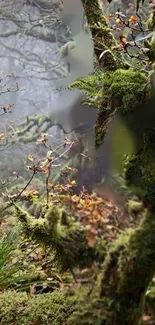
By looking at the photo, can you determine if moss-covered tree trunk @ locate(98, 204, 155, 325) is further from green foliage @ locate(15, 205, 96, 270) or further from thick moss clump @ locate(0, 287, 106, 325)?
thick moss clump @ locate(0, 287, 106, 325)

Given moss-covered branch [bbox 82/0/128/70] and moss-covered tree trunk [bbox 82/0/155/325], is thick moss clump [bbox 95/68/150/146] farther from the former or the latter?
moss-covered tree trunk [bbox 82/0/155/325]

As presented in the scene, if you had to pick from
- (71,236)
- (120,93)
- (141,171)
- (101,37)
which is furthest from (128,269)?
(101,37)

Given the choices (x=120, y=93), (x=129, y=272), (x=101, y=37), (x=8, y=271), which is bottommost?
(x=8, y=271)

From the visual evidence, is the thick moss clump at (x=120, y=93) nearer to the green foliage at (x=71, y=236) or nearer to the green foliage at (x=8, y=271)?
the green foliage at (x=71, y=236)

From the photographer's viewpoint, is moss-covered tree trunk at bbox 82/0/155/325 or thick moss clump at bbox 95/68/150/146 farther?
thick moss clump at bbox 95/68/150/146

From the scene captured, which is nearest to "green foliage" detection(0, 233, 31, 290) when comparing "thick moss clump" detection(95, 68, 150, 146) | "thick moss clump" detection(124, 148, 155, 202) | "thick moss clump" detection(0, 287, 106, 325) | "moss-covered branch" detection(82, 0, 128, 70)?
"thick moss clump" detection(0, 287, 106, 325)

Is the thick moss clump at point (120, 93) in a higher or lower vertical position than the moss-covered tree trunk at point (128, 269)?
higher

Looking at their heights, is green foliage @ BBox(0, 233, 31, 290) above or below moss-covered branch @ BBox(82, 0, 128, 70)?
below

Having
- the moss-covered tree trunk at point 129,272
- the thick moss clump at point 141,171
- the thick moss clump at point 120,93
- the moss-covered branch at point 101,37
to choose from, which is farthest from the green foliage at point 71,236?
the moss-covered branch at point 101,37

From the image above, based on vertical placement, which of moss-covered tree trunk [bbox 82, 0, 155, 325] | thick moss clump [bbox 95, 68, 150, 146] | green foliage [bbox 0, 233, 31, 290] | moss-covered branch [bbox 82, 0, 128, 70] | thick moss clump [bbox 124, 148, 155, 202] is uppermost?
moss-covered branch [bbox 82, 0, 128, 70]

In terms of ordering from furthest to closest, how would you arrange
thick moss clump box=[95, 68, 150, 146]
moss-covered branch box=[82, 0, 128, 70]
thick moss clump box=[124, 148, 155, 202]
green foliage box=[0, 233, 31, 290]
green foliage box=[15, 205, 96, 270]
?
1. green foliage box=[0, 233, 31, 290]
2. moss-covered branch box=[82, 0, 128, 70]
3. thick moss clump box=[95, 68, 150, 146]
4. thick moss clump box=[124, 148, 155, 202]
5. green foliage box=[15, 205, 96, 270]

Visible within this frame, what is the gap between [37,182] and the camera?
744cm

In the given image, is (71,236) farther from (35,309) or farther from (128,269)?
(35,309)

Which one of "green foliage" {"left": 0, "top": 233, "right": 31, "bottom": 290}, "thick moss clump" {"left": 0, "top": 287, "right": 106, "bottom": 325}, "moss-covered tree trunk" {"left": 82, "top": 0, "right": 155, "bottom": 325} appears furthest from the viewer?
"green foliage" {"left": 0, "top": 233, "right": 31, "bottom": 290}
